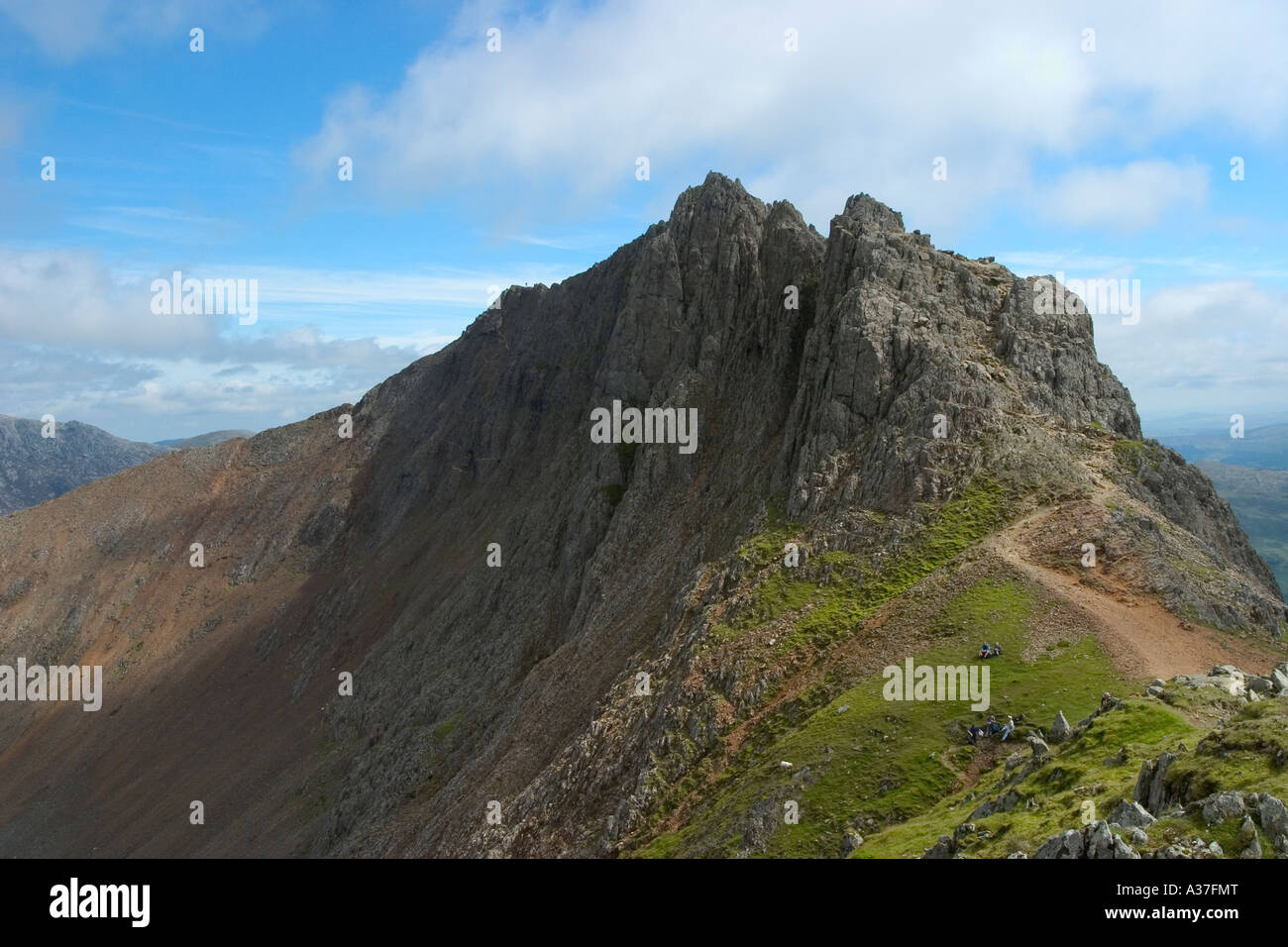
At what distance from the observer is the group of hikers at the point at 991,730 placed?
30.9 meters

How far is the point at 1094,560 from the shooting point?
40.0m

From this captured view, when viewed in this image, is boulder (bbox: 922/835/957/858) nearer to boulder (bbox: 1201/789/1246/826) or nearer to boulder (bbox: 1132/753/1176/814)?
boulder (bbox: 1132/753/1176/814)

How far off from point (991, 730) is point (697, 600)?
67.1 ft

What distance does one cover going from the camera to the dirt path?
33.5 meters

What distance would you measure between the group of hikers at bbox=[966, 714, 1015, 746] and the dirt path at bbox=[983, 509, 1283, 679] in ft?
18.9

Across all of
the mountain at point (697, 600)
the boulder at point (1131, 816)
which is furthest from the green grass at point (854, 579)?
the boulder at point (1131, 816)

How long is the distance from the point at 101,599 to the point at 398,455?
51.9 meters

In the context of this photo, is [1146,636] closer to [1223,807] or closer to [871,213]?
[1223,807]

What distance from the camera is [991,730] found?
31.3 metres

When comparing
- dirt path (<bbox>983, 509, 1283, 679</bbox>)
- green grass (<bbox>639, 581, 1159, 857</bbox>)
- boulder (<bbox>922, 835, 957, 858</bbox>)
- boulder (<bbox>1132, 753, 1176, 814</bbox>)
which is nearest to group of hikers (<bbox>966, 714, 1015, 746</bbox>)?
green grass (<bbox>639, 581, 1159, 857</bbox>)

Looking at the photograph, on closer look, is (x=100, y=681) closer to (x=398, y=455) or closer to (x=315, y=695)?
(x=315, y=695)

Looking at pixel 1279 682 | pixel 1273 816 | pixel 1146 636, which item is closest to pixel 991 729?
pixel 1279 682

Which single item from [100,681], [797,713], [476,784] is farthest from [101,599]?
[797,713]
